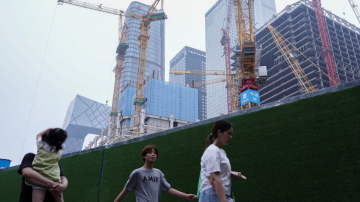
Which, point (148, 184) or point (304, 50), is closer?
point (148, 184)

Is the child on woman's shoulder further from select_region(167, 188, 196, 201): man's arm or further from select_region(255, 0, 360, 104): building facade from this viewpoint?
select_region(255, 0, 360, 104): building facade

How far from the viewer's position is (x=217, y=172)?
227 centimetres

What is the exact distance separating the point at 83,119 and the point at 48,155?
10305 cm

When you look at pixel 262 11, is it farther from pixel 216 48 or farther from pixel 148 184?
pixel 148 184

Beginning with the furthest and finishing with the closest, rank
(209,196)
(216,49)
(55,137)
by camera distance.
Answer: (216,49) < (55,137) < (209,196)

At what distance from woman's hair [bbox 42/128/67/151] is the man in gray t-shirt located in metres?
1.02

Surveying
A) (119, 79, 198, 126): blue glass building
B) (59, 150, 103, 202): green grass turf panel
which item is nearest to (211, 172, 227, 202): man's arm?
(59, 150, 103, 202): green grass turf panel

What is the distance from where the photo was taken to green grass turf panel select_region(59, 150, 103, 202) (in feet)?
20.4

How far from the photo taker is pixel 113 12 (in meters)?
66.1

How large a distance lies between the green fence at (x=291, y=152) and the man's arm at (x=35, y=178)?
2.59 meters

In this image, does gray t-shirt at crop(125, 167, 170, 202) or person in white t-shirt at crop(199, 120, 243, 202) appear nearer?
person in white t-shirt at crop(199, 120, 243, 202)

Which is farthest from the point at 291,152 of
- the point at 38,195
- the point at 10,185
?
the point at 10,185

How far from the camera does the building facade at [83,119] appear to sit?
317 ft

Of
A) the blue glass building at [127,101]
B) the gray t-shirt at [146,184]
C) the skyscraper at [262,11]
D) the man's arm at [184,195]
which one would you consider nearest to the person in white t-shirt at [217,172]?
the man's arm at [184,195]
